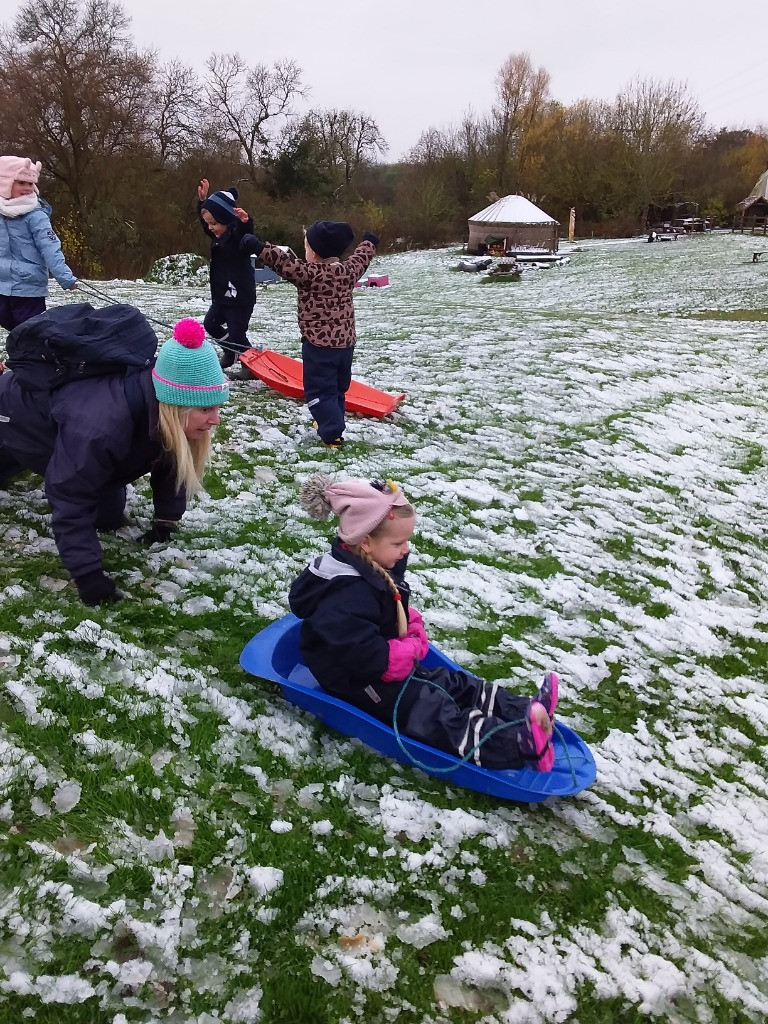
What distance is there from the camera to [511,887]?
2.28 m

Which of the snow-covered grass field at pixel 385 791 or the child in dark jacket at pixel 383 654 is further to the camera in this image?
the child in dark jacket at pixel 383 654

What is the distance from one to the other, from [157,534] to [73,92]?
22.0 m

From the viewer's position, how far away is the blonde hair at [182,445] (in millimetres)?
3027

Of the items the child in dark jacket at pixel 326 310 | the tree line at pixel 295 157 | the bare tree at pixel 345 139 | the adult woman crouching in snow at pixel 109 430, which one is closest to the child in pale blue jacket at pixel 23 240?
the child in dark jacket at pixel 326 310

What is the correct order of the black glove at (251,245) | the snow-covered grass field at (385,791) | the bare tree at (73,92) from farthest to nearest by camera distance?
the bare tree at (73,92) < the black glove at (251,245) < the snow-covered grass field at (385,791)

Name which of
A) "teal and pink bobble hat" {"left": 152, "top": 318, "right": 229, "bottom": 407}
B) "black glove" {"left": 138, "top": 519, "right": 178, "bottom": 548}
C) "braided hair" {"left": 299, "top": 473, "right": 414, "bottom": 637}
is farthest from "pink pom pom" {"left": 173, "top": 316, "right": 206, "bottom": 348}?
"black glove" {"left": 138, "top": 519, "right": 178, "bottom": 548}

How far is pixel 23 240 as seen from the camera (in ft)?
17.4

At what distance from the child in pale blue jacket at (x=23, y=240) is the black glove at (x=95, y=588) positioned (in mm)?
2973

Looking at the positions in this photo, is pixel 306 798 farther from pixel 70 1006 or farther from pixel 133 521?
pixel 133 521

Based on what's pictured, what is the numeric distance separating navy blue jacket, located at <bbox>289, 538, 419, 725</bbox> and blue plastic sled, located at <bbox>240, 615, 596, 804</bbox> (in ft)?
0.21

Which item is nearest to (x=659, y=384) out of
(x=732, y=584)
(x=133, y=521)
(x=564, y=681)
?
(x=732, y=584)

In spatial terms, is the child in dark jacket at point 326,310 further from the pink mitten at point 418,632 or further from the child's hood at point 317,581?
the child's hood at point 317,581

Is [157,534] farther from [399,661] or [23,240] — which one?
[23,240]

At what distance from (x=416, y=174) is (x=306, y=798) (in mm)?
42483
